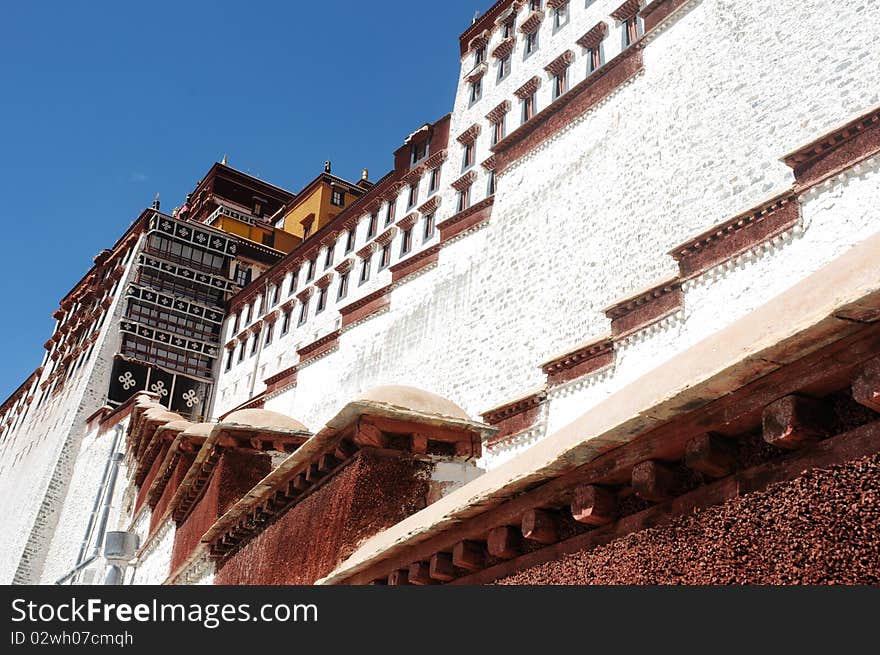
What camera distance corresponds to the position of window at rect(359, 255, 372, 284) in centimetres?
2573

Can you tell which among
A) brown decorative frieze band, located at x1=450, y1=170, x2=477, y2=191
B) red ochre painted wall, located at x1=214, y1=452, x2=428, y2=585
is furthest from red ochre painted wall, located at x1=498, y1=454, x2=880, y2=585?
brown decorative frieze band, located at x1=450, y1=170, x2=477, y2=191

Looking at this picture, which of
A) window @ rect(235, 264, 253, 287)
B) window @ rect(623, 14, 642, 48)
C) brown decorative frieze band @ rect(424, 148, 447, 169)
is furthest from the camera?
window @ rect(235, 264, 253, 287)

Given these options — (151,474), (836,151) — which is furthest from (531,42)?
(151,474)

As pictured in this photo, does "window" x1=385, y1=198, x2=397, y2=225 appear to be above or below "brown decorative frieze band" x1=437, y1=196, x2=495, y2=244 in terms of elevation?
above

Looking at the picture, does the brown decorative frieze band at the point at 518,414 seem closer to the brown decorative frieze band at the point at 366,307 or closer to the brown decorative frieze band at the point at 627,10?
the brown decorative frieze band at the point at 627,10

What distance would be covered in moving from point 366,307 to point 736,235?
1399cm

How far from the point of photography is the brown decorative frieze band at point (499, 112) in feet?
66.9

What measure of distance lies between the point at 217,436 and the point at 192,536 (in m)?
1.70

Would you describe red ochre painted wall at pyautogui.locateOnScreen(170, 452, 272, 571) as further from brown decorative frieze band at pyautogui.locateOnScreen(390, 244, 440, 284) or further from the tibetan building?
brown decorative frieze band at pyautogui.locateOnScreen(390, 244, 440, 284)

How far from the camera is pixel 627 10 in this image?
1680 cm

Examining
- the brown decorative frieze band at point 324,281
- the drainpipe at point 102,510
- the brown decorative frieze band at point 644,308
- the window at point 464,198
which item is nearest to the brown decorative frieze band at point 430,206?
the window at point 464,198

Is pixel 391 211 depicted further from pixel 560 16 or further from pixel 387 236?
pixel 560 16

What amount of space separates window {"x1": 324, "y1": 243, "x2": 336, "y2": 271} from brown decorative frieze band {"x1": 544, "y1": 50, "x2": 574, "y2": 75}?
11.7 meters

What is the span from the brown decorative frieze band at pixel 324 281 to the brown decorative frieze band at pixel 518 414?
14.7 m
